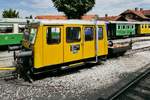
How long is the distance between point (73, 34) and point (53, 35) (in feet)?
4.32

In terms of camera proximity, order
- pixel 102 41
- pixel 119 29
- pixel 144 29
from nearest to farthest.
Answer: pixel 102 41
pixel 119 29
pixel 144 29

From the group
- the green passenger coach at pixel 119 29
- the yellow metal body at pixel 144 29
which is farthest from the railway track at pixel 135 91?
the yellow metal body at pixel 144 29

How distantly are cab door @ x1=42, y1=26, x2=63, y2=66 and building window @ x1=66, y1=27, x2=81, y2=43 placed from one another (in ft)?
1.51

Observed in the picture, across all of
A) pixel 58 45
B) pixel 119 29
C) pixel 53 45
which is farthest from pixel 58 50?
pixel 119 29

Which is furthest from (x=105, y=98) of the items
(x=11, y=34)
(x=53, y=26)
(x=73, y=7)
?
(x=73, y=7)

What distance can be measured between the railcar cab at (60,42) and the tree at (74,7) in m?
33.0

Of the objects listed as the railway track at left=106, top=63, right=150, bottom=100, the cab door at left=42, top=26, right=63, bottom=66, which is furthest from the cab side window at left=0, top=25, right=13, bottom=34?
the railway track at left=106, top=63, right=150, bottom=100

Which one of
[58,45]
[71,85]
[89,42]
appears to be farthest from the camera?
[89,42]

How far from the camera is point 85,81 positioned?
11.1m

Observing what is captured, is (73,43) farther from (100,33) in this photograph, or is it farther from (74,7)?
(74,7)

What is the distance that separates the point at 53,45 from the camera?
449 inches

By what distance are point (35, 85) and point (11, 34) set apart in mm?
13824

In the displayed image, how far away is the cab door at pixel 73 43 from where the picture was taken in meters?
12.0

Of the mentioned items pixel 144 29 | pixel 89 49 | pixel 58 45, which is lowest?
pixel 89 49
